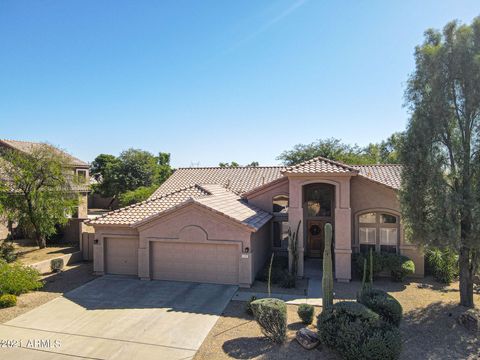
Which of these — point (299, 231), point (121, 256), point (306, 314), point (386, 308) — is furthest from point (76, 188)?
point (386, 308)

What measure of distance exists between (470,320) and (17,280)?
16802mm

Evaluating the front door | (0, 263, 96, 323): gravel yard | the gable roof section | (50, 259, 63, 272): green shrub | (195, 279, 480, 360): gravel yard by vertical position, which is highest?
the gable roof section

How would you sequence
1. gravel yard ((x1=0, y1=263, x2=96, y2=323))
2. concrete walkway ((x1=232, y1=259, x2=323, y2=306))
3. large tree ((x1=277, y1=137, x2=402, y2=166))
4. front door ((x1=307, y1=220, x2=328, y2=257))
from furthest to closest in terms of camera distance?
large tree ((x1=277, y1=137, x2=402, y2=166))
front door ((x1=307, y1=220, x2=328, y2=257))
concrete walkway ((x1=232, y1=259, x2=323, y2=306))
gravel yard ((x1=0, y1=263, x2=96, y2=323))

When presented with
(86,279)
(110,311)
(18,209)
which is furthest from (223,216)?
(18,209)

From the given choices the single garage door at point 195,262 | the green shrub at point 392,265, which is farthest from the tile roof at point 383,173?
the single garage door at point 195,262

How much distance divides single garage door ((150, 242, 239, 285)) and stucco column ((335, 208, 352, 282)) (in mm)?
4902

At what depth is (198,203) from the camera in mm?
14445

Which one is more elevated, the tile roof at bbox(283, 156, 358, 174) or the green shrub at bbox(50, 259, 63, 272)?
the tile roof at bbox(283, 156, 358, 174)

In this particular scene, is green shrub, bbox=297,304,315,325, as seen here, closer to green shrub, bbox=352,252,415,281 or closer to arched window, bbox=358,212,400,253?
green shrub, bbox=352,252,415,281

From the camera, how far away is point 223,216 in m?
14.2

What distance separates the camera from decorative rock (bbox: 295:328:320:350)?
8805mm

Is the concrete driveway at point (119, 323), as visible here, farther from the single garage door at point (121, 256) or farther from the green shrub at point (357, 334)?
the green shrub at point (357, 334)

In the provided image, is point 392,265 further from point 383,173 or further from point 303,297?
point 383,173

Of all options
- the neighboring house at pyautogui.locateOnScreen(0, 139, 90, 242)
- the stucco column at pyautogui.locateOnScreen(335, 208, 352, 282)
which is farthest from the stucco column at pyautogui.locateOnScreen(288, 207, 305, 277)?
the neighboring house at pyautogui.locateOnScreen(0, 139, 90, 242)
